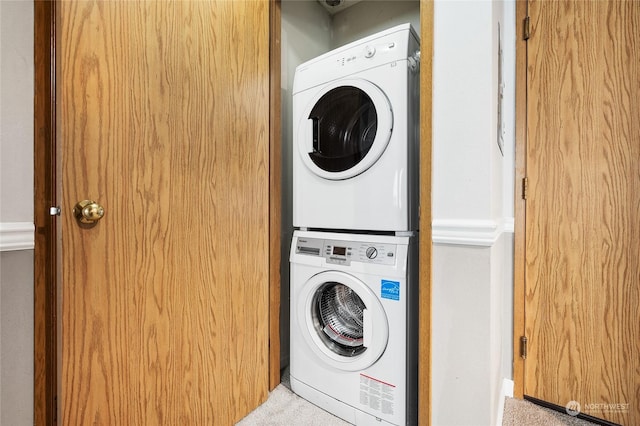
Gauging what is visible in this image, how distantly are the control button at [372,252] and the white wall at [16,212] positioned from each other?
1090 mm

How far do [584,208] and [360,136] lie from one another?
1061mm

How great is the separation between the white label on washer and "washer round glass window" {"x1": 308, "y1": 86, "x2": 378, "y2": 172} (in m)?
0.91

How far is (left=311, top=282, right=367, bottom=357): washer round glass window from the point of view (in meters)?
1.49

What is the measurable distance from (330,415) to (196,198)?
3.72 ft

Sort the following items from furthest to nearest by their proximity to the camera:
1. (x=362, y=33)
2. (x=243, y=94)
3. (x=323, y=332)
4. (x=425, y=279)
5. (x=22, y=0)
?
(x=362, y=33), (x=323, y=332), (x=243, y=94), (x=425, y=279), (x=22, y=0)

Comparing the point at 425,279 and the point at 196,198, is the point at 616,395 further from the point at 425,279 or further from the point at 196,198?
the point at 196,198

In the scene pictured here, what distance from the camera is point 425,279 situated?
3.69 feet

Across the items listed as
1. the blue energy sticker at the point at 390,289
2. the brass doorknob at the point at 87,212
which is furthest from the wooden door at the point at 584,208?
the brass doorknob at the point at 87,212

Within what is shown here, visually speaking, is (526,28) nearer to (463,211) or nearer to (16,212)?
(463,211)

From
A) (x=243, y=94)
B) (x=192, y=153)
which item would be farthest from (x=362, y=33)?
(x=192, y=153)

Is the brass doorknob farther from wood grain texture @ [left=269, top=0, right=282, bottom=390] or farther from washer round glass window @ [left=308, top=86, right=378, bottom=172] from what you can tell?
washer round glass window @ [left=308, top=86, right=378, bottom=172]

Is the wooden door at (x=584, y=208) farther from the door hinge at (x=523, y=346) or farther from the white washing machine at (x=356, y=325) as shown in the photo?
the white washing machine at (x=356, y=325)

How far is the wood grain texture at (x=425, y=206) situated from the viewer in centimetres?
110

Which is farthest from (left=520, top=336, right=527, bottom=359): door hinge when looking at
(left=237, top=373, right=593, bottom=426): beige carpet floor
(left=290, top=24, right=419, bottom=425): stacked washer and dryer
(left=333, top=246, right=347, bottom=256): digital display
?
(left=333, top=246, right=347, bottom=256): digital display
